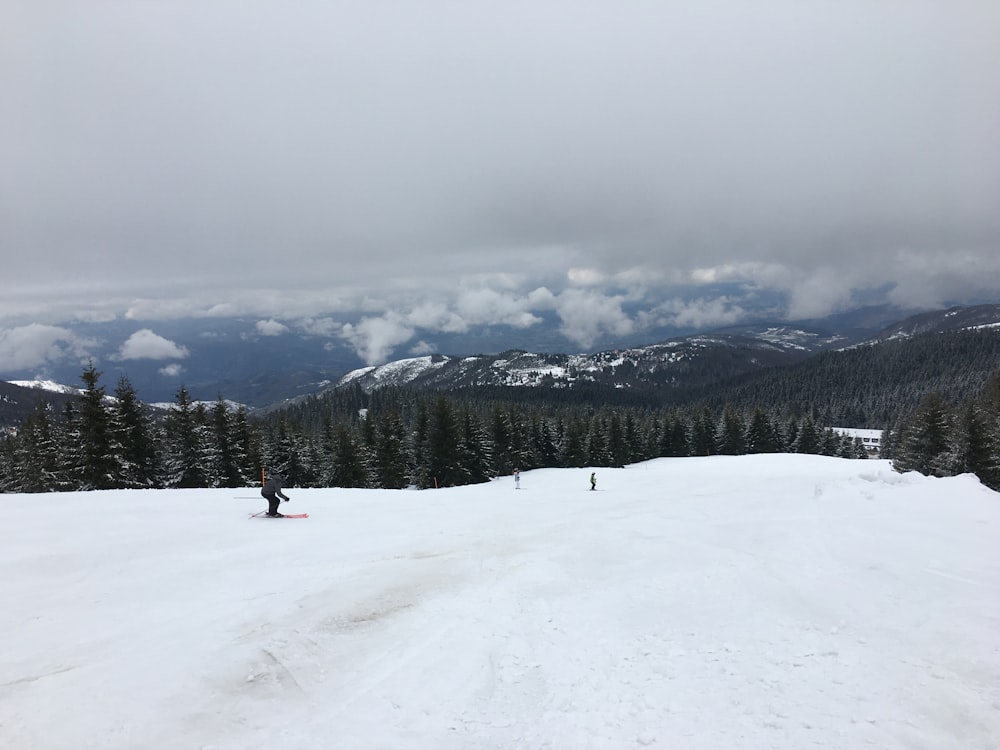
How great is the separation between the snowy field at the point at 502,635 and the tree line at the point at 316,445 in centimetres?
2582

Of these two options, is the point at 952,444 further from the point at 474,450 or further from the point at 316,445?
the point at 316,445

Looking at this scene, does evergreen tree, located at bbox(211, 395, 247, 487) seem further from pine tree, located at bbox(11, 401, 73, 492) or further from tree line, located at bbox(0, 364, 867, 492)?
pine tree, located at bbox(11, 401, 73, 492)

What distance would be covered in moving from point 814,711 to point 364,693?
5892 millimetres

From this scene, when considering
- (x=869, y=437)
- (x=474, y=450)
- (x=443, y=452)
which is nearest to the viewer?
(x=443, y=452)

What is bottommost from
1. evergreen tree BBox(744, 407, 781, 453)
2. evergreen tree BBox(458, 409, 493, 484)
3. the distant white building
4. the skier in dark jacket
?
the distant white building

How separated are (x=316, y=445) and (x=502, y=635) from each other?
2091 inches

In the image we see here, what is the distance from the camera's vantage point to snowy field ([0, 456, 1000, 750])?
558 cm

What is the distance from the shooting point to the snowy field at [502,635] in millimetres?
5582

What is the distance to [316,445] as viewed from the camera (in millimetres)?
55875

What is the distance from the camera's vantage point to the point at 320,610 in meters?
8.55

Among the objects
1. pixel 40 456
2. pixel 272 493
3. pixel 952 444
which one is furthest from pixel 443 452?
pixel 952 444

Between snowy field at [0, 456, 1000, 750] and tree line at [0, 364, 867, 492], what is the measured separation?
25.8m

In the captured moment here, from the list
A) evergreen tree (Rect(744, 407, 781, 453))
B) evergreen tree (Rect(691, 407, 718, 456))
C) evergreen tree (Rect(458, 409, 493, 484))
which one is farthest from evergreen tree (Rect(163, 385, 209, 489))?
evergreen tree (Rect(744, 407, 781, 453))

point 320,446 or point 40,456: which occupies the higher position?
point 40,456
